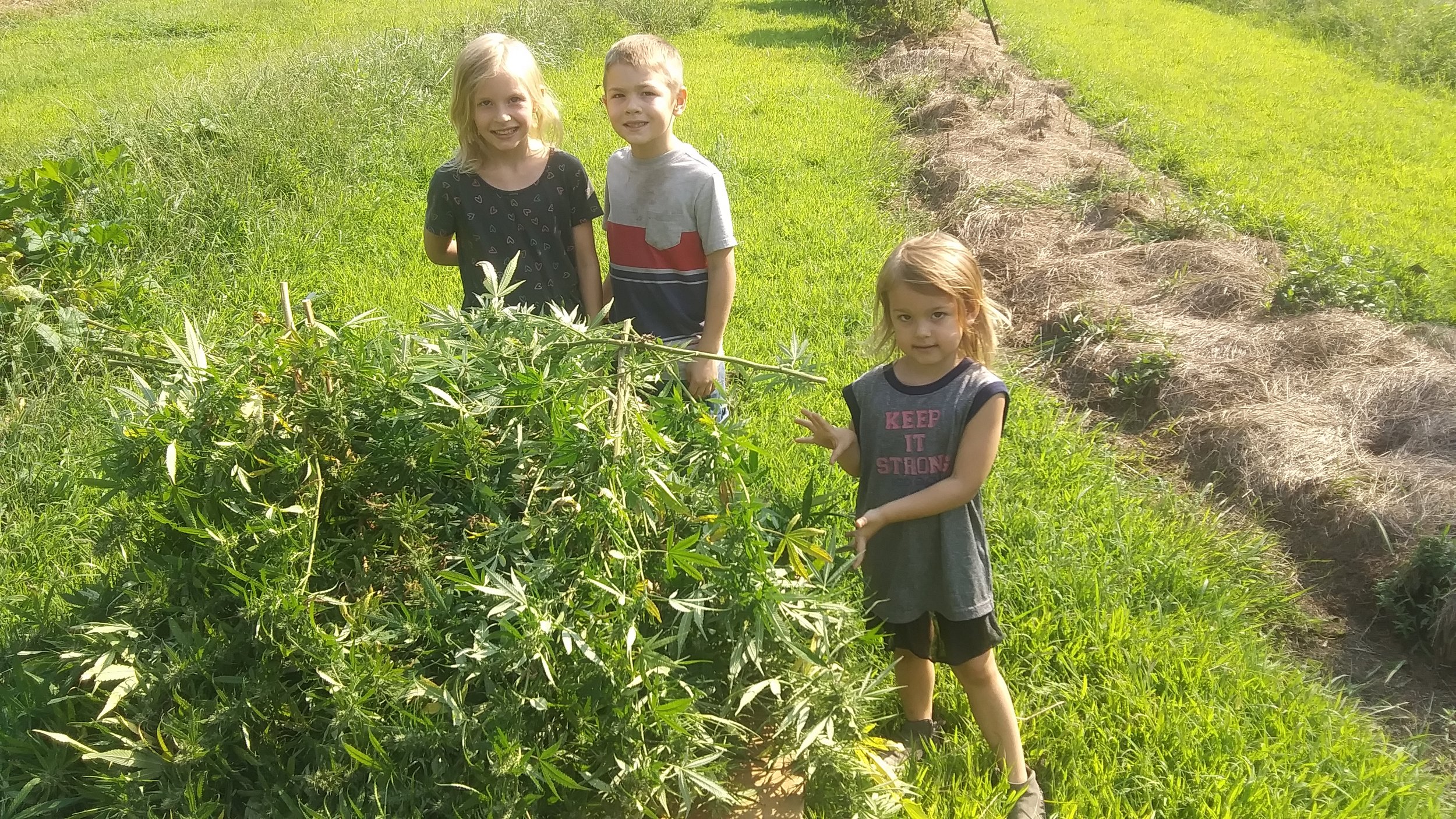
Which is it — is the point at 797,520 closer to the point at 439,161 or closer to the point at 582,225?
the point at 582,225

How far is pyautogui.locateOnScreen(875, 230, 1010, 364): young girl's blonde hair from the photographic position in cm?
225

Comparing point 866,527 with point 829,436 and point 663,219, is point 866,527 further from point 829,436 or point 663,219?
point 663,219

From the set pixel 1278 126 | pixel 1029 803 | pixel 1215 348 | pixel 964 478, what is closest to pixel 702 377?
pixel 964 478

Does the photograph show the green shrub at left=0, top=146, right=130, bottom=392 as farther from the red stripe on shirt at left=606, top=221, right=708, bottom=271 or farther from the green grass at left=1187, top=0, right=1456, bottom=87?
the green grass at left=1187, top=0, right=1456, bottom=87

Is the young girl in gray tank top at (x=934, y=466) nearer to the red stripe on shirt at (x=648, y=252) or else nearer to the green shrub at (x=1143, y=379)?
the red stripe on shirt at (x=648, y=252)

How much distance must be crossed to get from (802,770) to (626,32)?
1319cm

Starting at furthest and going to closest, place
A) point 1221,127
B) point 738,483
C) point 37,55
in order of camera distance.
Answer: point 37,55 → point 1221,127 → point 738,483

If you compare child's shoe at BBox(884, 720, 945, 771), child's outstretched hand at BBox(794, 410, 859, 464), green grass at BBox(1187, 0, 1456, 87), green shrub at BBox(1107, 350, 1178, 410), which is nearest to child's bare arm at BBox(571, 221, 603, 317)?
child's outstretched hand at BBox(794, 410, 859, 464)

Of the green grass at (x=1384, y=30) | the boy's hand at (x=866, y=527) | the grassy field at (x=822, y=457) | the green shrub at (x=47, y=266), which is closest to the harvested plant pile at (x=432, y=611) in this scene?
the boy's hand at (x=866, y=527)

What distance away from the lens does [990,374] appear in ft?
7.71

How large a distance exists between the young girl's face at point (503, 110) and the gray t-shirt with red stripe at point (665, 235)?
0.95 ft

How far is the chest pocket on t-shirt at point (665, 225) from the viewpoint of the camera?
114 inches

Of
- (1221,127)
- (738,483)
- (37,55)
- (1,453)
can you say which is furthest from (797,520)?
(37,55)

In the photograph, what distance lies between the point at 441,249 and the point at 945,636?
1985mm
